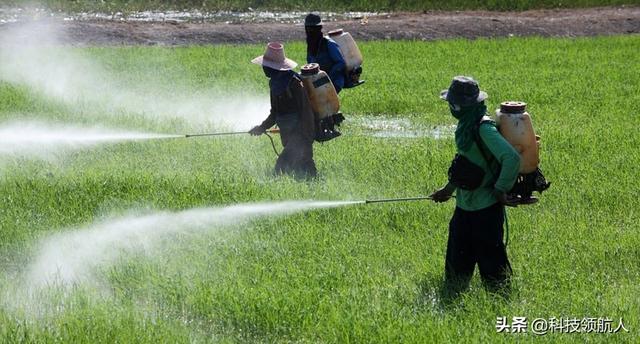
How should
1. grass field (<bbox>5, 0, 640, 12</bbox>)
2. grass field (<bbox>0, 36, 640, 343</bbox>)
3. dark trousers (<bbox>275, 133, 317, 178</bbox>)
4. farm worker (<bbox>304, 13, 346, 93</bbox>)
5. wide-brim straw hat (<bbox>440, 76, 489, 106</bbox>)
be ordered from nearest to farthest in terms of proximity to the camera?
grass field (<bbox>0, 36, 640, 343</bbox>) → wide-brim straw hat (<bbox>440, 76, 489, 106</bbox>) → dark trousers (<bbox>275, 133, 317, 178</bbox>) → farm worker (<bbox>304, 13, 346, 93</bbox>) → grass field (<bbox>5, 0, 640, 12</bbox>)

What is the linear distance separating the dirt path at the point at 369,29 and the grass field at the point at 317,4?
8.15 feet

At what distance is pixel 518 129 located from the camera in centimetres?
630

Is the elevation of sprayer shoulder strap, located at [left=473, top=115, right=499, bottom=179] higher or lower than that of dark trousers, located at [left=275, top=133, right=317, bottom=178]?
higher

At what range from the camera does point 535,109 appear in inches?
554

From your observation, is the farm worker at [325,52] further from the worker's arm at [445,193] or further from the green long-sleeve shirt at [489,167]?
the green long-sleeve shirt at [489,167]

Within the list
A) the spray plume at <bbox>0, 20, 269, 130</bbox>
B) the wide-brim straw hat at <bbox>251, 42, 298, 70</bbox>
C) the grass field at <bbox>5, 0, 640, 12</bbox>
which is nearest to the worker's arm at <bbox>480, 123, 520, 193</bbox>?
the wide-brim straw hat at <bbox>251, 42, 298, 70</bbox>

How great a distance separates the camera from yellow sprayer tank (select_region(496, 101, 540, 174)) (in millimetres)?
6297

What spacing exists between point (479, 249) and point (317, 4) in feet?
77.3

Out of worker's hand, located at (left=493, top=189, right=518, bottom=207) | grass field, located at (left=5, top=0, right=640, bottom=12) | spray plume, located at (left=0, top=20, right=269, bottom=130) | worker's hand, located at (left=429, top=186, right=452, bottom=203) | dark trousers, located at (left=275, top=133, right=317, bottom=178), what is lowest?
grass field, located at (left=5, top=0, right=640, bottom=12)

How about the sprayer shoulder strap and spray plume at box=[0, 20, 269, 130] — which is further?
spray plume at box=[0, 20, 269, 130]

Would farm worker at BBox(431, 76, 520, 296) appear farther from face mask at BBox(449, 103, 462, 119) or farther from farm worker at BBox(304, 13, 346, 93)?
farm worker at BBox(304, 13, 346, 93)

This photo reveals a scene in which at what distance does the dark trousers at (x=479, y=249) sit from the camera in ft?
21.1

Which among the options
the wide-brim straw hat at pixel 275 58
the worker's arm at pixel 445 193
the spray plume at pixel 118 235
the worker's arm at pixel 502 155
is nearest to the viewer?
the worker's arm at pixel 502 155

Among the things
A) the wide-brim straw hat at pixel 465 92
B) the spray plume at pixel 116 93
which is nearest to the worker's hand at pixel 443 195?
the wide-brim straw hat at pixel 465 92
